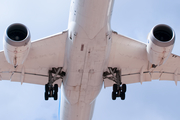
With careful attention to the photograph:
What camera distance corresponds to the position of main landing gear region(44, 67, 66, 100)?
56.7 ft

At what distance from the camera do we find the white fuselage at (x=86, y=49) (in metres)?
13.8

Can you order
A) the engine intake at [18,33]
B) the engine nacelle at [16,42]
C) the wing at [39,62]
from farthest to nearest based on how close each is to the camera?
1. the wing at [39,62]
2. the engine intake at [18,33]
3. the engine nacelle at [16,42]

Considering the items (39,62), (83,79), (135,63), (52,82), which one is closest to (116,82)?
(135,63)

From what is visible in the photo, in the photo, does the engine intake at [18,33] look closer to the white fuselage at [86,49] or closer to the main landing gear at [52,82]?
the white fuselage at [86,49]

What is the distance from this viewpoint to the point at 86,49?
14.7m

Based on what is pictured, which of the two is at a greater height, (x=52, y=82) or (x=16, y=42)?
(x=16, y=42)

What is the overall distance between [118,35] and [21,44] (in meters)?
5.75

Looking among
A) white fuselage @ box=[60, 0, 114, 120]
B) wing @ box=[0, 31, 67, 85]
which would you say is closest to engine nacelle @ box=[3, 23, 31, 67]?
wing @ box=[0, 31, 67, 85]

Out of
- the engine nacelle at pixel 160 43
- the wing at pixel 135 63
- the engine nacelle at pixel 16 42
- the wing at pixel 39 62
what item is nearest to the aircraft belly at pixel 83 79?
the wing at pixel 39 62

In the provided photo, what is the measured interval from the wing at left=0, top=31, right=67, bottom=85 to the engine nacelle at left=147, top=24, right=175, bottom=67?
16.3 ft

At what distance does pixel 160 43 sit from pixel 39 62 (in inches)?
300

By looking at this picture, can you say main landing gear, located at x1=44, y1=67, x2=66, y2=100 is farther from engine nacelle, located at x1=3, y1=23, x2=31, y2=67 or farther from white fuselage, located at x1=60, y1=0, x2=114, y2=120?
engine nacelle, located at x1=3, y1=23, x2=31, y2=67

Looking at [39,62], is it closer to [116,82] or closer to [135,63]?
[116,82]

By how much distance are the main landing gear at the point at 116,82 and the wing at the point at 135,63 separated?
1.31 ft
